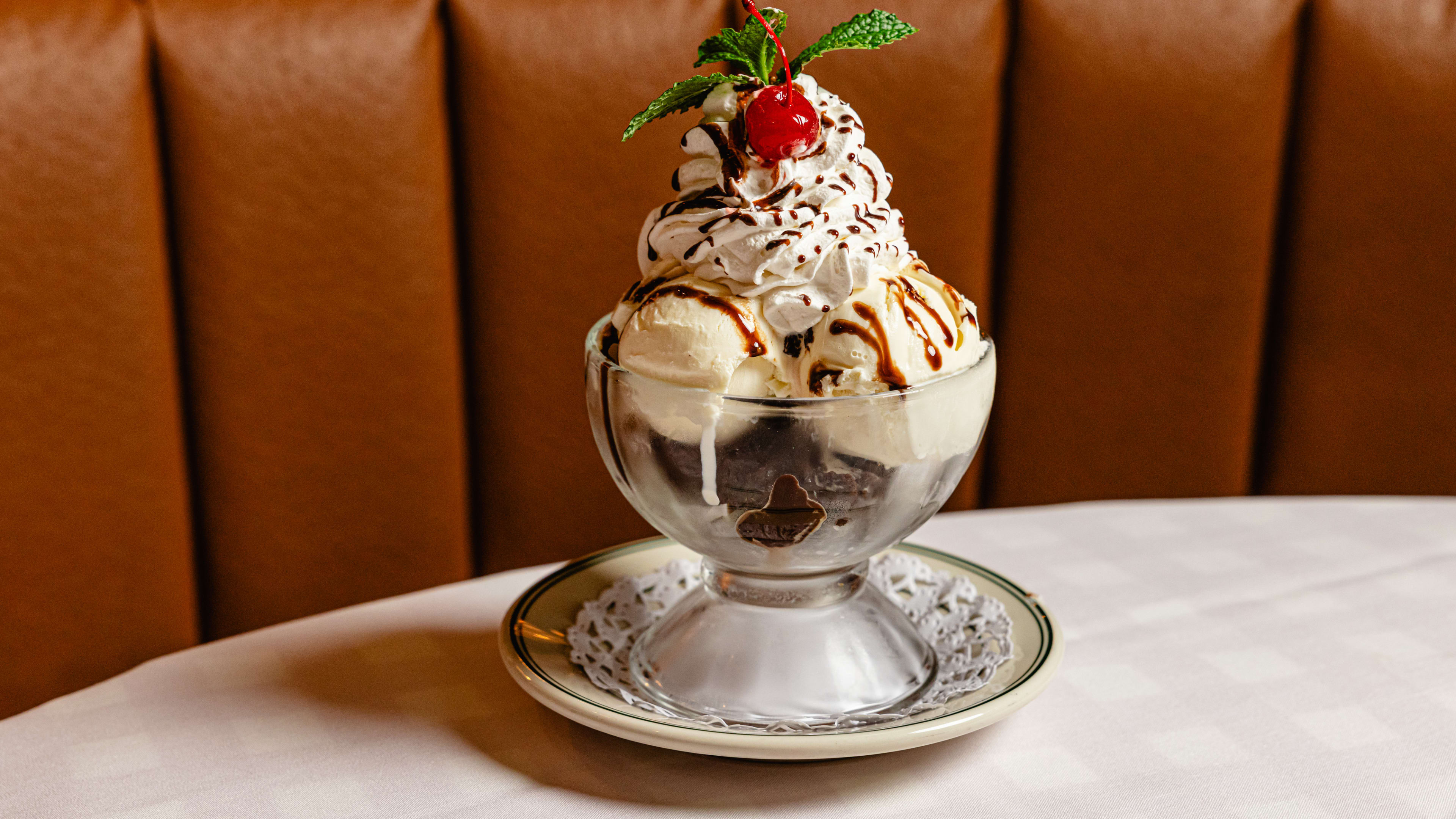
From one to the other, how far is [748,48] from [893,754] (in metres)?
0.43

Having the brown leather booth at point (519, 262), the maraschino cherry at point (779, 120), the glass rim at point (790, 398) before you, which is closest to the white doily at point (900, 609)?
the glass rim at point (790, 398)

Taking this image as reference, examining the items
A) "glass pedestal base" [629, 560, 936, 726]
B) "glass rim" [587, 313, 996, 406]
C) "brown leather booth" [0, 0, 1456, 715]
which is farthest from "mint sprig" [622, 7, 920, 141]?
"brown leather booth" [0, 0, 1456, 715]

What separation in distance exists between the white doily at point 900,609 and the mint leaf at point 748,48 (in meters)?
0.35

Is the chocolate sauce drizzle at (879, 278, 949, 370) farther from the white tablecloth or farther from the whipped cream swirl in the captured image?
the white tablecloth

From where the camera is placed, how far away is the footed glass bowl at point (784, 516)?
0.65 m

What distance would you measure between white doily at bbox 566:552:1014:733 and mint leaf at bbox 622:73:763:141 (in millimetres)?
317

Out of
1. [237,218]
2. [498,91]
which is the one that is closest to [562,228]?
[498,91]

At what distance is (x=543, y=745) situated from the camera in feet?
2.29

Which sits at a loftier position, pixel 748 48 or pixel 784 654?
pixel 748 48

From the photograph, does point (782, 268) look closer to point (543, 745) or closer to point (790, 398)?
point (790, 398)

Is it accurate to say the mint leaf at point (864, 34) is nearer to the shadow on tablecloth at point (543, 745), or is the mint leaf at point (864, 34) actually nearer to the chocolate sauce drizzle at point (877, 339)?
the chocolate sauce drizzle at point (877, 339)

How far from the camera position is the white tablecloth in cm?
65

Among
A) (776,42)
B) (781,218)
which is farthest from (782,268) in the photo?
(776,42)

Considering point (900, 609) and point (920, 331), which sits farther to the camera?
point (900, 609)
